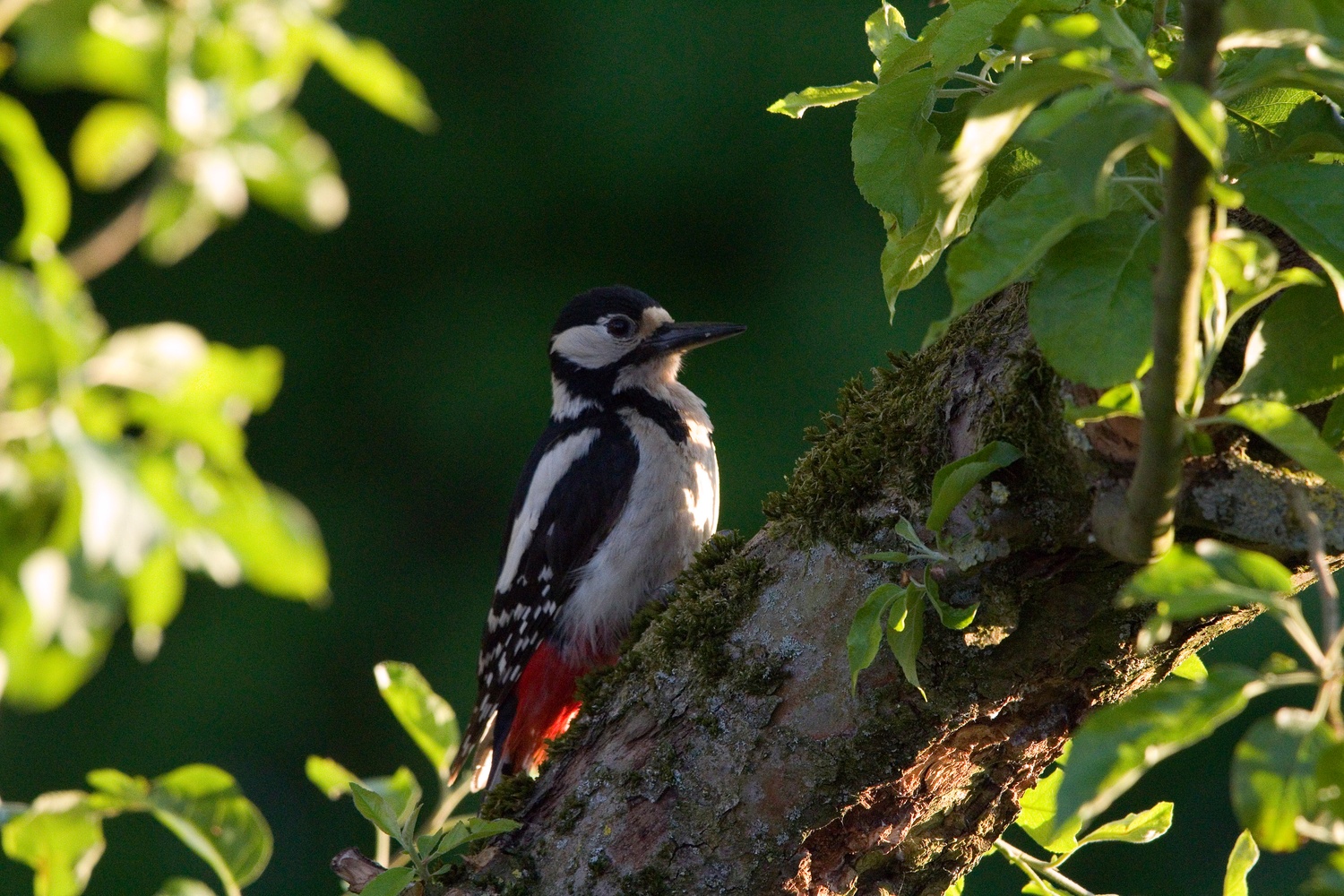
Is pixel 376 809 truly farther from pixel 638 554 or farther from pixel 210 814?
pixel 638 554

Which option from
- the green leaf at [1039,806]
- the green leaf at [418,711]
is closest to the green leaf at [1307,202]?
the green leaf at [1039,806]

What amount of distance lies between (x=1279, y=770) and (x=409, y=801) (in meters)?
1.23

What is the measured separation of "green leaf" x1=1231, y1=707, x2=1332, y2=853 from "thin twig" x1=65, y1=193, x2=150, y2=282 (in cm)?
63

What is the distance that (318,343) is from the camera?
5.64m

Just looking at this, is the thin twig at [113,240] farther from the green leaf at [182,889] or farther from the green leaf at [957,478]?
the green leaf at [957,478]

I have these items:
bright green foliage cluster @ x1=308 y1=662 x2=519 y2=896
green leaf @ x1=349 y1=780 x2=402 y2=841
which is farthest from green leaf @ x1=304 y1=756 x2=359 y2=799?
green leaf @ x1=349 y1=780 x2=402 y2=841

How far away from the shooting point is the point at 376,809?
4.95ft

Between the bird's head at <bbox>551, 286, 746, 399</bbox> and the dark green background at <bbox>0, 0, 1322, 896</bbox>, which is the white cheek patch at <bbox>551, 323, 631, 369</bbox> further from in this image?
the dark green background at <bbox>0, 0, 1322, 896</bbox>

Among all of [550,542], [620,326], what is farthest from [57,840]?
[620,326]

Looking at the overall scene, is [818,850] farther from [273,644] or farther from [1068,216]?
[273,644]

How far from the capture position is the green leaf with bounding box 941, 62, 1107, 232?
2.55 ft

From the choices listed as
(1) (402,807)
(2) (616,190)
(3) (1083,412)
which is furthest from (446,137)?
(3) (1083,412)

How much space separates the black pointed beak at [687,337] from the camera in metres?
3.16

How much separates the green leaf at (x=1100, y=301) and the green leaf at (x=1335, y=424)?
0.28 m
